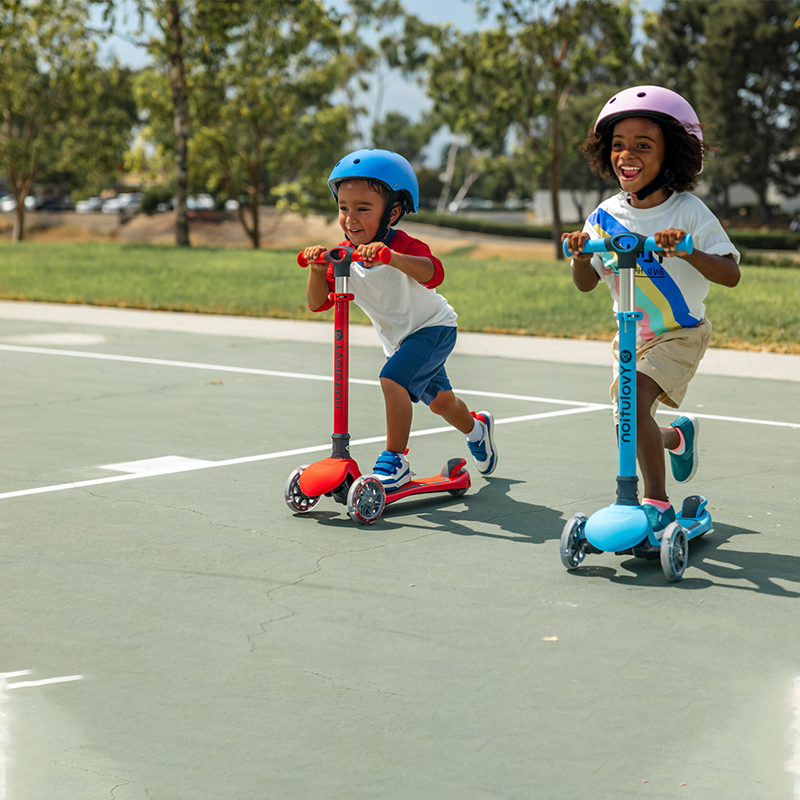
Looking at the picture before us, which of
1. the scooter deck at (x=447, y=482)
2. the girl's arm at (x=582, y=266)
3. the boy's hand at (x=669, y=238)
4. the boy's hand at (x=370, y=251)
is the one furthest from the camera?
the scooter deck at (x=447, y=482)

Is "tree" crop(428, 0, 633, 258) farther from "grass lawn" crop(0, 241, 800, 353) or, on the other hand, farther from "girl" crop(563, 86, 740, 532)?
"girl" crop(563, 86, 740, 532)

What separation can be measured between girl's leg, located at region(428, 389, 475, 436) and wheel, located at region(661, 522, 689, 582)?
1.85 m

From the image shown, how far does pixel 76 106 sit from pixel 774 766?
4440 centimetres

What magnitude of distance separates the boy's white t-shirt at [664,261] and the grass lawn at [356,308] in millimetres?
8442

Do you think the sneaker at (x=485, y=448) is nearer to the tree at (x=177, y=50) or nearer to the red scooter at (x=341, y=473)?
the red scooter at (x=341, y=473)

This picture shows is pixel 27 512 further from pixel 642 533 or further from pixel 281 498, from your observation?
pixel 642 533

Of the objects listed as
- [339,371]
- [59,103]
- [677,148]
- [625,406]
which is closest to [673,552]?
[625,406]

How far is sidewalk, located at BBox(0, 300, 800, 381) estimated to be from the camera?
1181cm

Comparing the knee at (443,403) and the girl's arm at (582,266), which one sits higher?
the girl's arm at (582,266)

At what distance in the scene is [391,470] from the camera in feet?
19.4

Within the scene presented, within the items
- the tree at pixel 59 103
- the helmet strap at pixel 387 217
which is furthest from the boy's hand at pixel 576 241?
the tree at pixel 59 103

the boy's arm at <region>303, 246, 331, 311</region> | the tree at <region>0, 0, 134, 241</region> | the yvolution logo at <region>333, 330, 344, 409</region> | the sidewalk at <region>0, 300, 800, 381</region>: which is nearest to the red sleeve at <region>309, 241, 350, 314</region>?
the boy's arm at <region>303, 246, 331, 311</region>

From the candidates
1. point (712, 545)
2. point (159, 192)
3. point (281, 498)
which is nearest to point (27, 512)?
point (281, 498)

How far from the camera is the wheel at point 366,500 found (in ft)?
18.2
